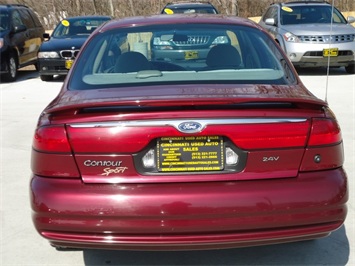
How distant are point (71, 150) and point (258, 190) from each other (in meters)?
1.04

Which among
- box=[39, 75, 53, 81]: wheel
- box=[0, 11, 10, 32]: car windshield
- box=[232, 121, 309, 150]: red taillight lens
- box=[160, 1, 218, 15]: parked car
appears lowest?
box=[39, 75, 53, 81]: wheel

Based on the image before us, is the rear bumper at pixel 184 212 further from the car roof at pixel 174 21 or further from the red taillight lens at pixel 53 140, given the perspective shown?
the car roof at pixel 174 21

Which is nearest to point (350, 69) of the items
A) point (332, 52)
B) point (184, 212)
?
point (332, 52)

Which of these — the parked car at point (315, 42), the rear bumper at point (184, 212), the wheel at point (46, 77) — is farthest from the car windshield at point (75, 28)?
the rear bumper at point (184, 212)

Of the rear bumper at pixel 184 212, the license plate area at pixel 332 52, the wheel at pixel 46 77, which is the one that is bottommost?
the wheel at pixel 46 77

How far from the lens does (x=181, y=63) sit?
177 inches

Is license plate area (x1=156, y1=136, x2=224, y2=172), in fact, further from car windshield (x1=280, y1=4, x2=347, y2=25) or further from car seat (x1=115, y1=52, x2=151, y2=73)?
car windshield (x1=280, y1=4, x2=347, y2=25)

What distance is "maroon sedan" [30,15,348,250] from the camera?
9.41 feet

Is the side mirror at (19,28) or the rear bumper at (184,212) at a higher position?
the rear bumper at (184,212)

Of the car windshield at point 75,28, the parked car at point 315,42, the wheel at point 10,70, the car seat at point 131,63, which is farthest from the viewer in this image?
the car windshield at point 75,28

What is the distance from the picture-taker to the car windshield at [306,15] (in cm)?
1366

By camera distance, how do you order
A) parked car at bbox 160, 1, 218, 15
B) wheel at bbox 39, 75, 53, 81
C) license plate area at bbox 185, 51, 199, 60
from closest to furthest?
license plate area at bbox 185, 51, 199, 60 < wheel at bbox 39, 75, 53, 81 < parked car at bbox 160, 1, 218, 15

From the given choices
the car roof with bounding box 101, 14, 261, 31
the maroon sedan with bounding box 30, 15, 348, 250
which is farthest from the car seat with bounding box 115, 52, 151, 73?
the maroon sedan with bounding box 30, 15, 348, 250

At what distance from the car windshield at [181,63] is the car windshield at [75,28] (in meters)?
9.57
